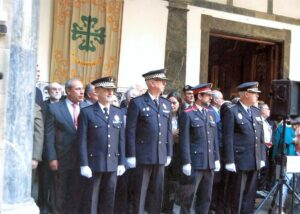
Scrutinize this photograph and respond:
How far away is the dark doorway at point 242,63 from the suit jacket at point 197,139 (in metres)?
5.16

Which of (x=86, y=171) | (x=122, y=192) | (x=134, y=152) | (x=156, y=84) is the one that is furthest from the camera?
(x=122, y=192)

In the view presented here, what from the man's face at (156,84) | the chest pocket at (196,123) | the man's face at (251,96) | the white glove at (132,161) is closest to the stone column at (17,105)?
the white glove at (132,161)

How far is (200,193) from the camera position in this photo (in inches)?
224

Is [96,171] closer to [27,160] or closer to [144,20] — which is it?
[27,160]

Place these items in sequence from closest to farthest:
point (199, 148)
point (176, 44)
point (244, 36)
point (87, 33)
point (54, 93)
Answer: point (199, 148) < point (54, 93) < point (87, 33) < point (176, 44) < point (244, 36)

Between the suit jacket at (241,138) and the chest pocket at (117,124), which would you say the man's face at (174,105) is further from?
the chest pocket at (117,124)

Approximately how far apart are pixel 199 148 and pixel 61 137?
5.14 feet

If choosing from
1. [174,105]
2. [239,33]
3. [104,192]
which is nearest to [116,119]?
[104,192]

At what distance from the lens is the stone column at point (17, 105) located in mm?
4238

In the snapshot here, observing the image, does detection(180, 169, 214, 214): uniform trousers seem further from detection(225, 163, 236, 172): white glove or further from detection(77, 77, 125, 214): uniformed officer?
detection(77, 77, 125, 214): uniformed officer

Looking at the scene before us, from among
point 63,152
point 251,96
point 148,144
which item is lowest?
point 63,152

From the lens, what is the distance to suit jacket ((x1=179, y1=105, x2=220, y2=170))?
5.53 m

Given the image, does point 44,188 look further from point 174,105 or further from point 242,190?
point 242,190

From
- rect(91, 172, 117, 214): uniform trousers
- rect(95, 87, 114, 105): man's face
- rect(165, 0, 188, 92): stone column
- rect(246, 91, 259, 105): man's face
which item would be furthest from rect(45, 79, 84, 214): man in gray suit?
rect(165, 0, 188, 92): stone column
